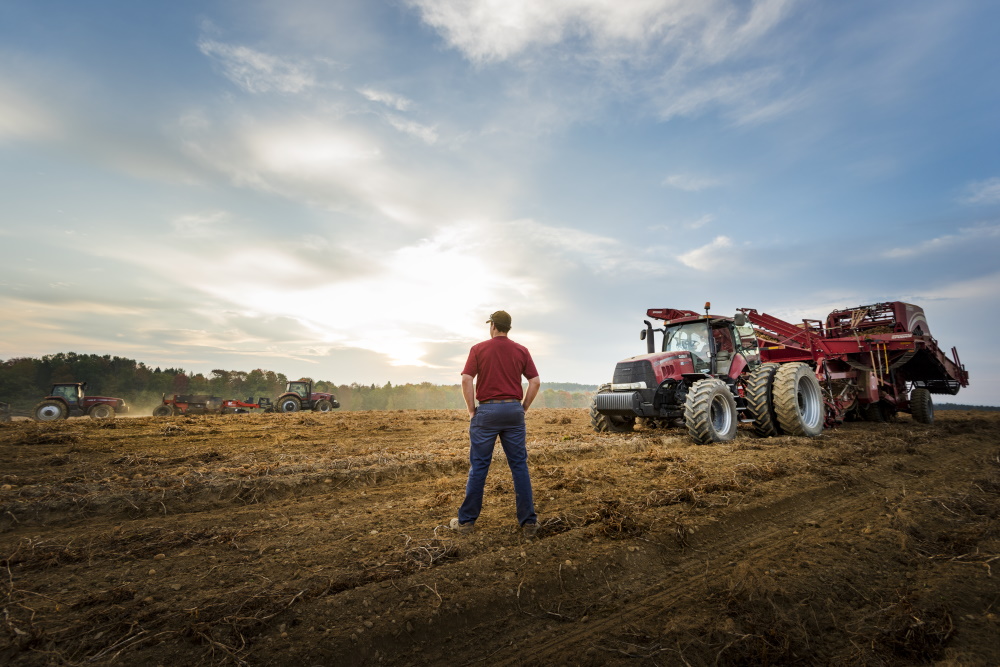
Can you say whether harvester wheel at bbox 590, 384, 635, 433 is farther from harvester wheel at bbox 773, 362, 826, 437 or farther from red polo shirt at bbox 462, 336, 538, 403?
red polo shirt at bbox 462, 336, 538, 403

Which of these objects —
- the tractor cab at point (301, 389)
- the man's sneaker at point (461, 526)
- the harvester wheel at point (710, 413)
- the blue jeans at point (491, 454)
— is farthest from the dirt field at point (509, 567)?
the tractor cab at point (301, 389)

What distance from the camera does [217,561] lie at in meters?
3.62

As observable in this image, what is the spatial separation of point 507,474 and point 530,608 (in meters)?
3.63

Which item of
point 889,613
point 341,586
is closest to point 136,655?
point 341,586

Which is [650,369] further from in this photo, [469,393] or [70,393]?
[70,393]

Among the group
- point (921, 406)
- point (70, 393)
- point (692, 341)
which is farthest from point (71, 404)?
point (921, 406)

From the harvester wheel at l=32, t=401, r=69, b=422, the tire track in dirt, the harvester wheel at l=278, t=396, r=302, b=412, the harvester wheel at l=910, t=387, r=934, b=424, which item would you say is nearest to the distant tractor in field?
the harvester wheel at l=278, t=396, r=302, b=412

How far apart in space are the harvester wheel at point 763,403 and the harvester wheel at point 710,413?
96 centimetres

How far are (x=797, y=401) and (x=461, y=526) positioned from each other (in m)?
8.79

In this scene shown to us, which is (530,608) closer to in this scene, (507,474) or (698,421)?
(507,474)

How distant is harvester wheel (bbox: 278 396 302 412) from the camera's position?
83.3ft

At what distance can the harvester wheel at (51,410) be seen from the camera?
2174cm

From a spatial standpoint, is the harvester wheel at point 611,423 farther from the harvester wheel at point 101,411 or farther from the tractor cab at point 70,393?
the tractor cab at point 70,393

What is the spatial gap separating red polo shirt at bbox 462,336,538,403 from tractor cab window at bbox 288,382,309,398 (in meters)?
24.9
